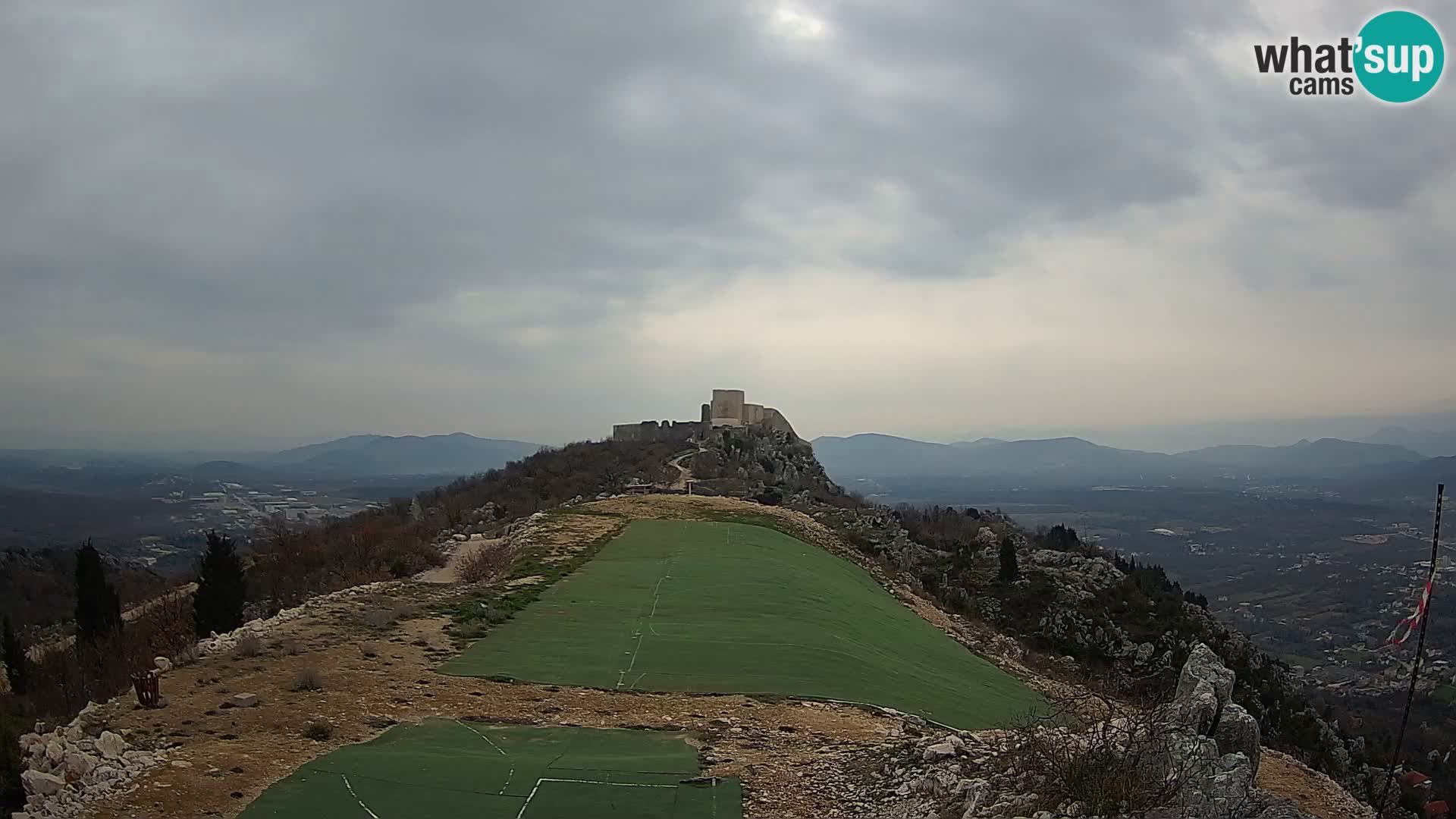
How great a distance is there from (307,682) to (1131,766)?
10.1 m

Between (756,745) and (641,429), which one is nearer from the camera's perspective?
(756,745)

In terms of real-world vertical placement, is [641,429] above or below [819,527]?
above

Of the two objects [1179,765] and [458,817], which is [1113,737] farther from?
[458,817]

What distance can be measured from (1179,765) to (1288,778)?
7849 millimetres

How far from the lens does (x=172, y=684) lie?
11180 millimetres

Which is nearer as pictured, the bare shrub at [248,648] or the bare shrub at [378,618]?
the bare shrub at [248,648]

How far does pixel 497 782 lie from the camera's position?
8797 mm

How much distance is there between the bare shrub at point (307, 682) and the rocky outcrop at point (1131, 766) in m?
7.56

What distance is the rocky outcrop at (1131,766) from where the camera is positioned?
6.42 meters

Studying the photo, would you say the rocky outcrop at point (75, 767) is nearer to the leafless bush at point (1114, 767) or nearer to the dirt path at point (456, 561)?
the leafless bush at point (1114, 767)

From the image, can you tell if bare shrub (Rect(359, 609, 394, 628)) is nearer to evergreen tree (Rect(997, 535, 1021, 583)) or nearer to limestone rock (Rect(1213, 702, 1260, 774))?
limestone rock (Rect(1213, 702, 1260, 774))

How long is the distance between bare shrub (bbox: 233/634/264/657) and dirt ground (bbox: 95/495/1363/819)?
0.11 metres

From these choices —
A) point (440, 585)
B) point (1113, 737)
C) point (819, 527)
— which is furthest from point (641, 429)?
point (1113, 737)

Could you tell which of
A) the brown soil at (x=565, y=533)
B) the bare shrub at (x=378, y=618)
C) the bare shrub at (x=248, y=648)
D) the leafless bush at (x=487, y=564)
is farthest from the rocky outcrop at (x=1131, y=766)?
the brown soil at (x=565, y=533)
